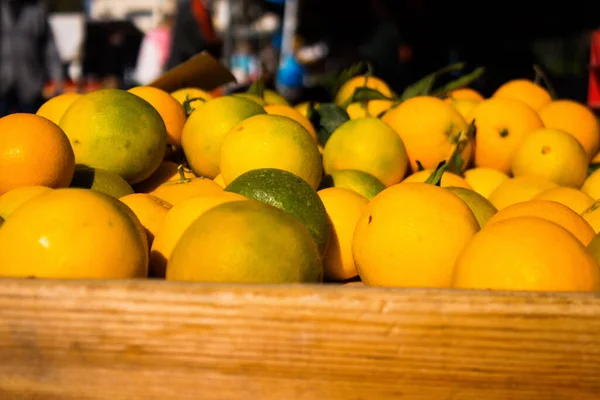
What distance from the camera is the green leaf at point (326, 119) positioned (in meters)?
2.10

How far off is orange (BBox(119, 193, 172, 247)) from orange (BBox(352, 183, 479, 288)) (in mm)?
410

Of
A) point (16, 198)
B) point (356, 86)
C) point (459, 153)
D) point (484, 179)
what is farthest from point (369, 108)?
point (16, 198)

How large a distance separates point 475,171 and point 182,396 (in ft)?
4.45

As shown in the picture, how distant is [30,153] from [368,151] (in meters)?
0.86

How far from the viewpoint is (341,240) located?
1368mm

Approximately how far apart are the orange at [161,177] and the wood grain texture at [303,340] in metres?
0.98

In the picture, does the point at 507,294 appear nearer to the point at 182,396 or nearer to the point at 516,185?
the point at 182,396

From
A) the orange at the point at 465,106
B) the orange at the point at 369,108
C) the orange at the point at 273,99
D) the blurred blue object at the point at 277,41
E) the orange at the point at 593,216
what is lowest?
the blurred blue object at the point at 277,41

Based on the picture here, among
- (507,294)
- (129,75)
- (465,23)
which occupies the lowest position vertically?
(129,75)

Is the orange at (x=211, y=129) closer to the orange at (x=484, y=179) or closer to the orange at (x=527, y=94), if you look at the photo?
the orange at (x=484, y=179)

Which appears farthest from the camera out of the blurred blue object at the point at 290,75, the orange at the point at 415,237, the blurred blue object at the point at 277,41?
the blurred blue object at the point at 277,41

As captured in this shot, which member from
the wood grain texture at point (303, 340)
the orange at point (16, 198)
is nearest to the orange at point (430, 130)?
the orange at point (16, 198)

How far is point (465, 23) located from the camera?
5035mm

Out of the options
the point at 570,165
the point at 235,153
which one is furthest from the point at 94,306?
the point at 570,165
